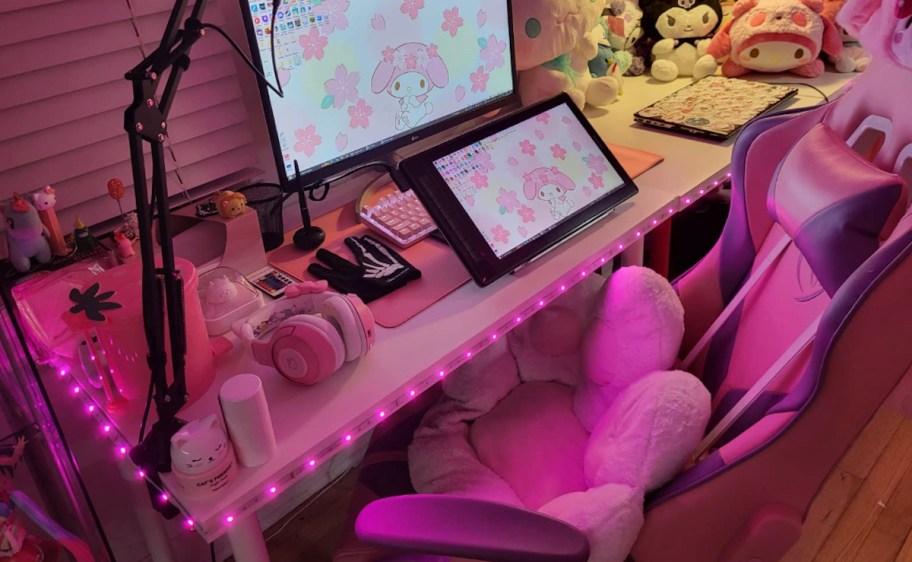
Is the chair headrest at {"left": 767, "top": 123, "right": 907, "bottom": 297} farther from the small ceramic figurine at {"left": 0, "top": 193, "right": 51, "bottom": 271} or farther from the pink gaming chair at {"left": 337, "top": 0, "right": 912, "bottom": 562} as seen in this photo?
the small ceramic figurine at {"left": 0, "top": 193, "right": 51, "bottom": 271}

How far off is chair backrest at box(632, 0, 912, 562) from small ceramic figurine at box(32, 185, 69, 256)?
96 cm

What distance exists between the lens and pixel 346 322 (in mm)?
971

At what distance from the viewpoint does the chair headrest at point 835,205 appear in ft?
2.79

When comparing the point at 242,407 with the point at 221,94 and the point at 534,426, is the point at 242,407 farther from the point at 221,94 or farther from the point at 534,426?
the point at 221,94

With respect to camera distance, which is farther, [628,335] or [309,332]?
[628,335]

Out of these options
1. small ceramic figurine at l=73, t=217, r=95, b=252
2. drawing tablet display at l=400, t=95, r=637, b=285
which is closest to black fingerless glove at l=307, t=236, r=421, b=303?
drawing tablet display at l=400, t=95, r=637, b=285

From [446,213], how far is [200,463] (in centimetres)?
52

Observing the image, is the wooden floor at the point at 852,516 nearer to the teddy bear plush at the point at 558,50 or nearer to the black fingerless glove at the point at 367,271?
the black fingerless glove at the point at 367,271

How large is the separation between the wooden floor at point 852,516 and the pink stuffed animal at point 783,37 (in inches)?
35.8

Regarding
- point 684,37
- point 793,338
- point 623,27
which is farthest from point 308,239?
point 684,37

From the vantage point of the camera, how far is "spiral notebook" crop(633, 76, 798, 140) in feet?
5.30

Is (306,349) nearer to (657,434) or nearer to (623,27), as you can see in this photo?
(657,434)

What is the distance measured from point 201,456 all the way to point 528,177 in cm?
71

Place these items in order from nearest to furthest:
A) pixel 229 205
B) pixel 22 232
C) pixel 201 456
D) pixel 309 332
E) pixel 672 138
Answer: pixel 201 456
pixel 309 332
pixel 22 232
pixel 229 205
pixel 672 138
